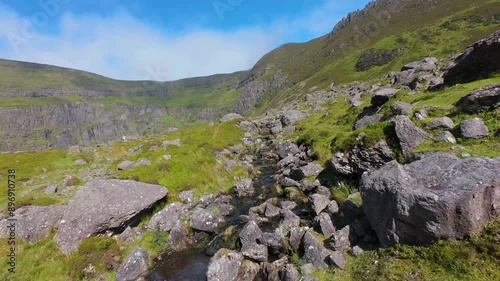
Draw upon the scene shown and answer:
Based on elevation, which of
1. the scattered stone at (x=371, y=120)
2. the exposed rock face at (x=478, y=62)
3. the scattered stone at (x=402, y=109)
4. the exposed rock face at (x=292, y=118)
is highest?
the exposed rock face at (x=478, y=62)

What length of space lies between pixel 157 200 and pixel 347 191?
1701 centimetres

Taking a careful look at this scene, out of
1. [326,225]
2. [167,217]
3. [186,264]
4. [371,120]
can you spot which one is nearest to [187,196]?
[167,217]

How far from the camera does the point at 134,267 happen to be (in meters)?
18.5

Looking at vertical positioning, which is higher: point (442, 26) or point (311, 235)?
point (442, 26)

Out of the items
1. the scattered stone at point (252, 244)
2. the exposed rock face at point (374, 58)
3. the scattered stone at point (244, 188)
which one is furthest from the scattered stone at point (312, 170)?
the exposed rock face at point (374, 58)

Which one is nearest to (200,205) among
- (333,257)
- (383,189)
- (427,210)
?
(333,257)

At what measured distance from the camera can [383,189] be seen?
14016 millimetres

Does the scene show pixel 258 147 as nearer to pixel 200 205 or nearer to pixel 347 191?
pixel 200 205

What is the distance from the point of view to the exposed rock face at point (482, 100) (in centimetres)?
1736

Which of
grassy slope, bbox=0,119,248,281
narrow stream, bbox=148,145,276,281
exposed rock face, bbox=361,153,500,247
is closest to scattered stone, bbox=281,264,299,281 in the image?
exposed rock face, bbox=361,153,500,247

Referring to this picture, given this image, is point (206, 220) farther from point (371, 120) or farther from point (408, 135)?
point (371, 120)

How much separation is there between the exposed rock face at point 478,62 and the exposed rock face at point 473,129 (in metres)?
10.5

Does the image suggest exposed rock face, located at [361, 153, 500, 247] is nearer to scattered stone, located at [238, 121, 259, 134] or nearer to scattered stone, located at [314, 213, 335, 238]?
scattered stone, located at [314, 213, 335, 238]

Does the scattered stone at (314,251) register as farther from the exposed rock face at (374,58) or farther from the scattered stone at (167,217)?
the exposed rock face at (374,58)
